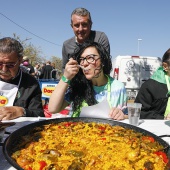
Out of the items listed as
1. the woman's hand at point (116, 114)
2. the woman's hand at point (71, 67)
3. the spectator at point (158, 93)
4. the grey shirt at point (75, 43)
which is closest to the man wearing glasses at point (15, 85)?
the woman's hand at point (71, 67)

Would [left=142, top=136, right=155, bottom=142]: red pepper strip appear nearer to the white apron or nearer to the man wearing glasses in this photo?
the man wearing glasses

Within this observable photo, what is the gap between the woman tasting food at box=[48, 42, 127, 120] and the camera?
254cm

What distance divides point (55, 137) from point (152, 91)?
75.8 inches

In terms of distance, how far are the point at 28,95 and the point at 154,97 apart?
1634 millimetres

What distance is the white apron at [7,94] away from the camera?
269 cm

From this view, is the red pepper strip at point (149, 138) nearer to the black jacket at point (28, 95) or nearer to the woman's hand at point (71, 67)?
the woman's hand at point (71, 67)

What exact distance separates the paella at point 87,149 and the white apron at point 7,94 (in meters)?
0.95

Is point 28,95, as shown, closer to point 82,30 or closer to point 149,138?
point 82,30

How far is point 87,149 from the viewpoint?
4.87 feet

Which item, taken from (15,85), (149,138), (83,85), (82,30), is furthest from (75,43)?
(149,138)

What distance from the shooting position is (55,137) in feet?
5.57

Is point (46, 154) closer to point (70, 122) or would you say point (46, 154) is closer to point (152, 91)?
point (70, 122)

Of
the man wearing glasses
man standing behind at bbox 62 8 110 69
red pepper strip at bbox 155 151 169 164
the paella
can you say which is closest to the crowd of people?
the man wearing glasses

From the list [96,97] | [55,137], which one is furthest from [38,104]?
[55,137]
